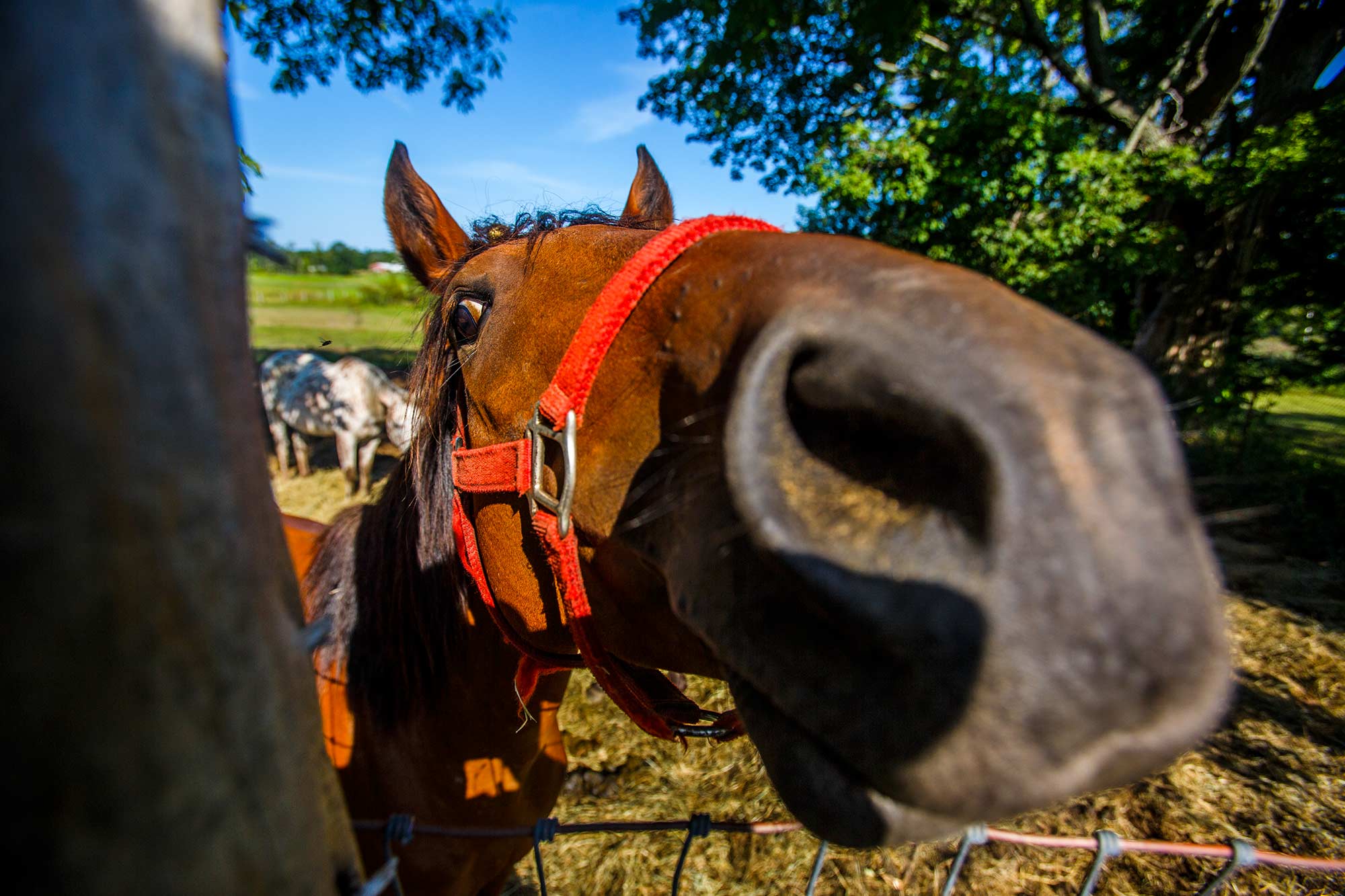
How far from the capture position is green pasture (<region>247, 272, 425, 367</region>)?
22.3 m

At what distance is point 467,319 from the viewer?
145 centimetres

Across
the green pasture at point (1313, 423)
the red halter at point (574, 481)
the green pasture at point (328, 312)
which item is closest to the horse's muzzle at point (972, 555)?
the red halter at point (574, 481)

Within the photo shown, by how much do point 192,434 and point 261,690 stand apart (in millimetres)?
214

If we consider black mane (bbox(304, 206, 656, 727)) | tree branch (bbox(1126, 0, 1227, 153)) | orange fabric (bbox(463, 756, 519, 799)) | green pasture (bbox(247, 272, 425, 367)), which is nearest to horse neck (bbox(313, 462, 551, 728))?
black mane (bbox(304, 206, 656, 727))

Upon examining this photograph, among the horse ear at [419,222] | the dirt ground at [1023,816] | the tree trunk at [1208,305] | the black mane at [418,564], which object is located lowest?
the dirt ground at [1023,816]

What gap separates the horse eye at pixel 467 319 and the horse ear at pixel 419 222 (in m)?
0.36

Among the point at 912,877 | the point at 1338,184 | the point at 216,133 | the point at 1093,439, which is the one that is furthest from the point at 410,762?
the point at 1338,184

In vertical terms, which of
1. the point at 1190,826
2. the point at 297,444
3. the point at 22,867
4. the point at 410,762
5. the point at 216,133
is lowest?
the point at 297,444

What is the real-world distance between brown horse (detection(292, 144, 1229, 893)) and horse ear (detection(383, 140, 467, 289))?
39.4 inches

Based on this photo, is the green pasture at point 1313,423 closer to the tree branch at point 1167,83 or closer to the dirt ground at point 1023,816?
the tree branch at point 1167,83

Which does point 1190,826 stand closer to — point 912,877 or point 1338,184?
point 912,877

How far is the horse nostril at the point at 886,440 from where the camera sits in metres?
0.62

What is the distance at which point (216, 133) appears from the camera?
441 mm

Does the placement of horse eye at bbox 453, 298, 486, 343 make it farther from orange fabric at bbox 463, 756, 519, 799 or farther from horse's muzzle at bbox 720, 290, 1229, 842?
orange fabric at bbox 463, 756, 519, 799
